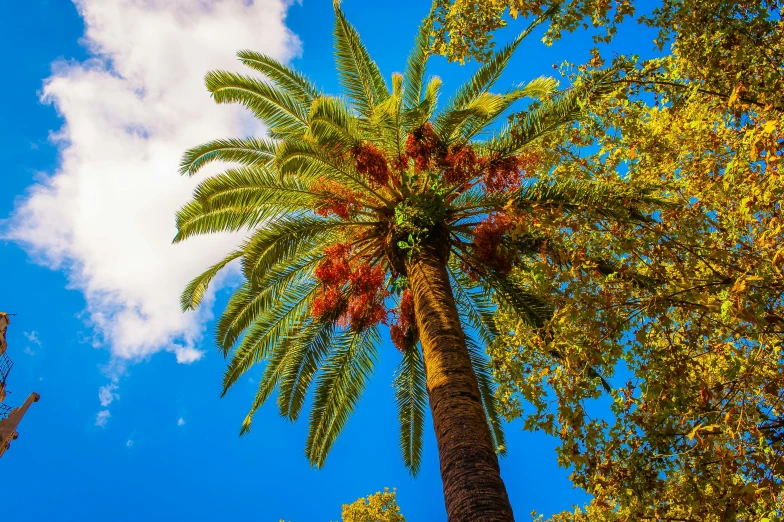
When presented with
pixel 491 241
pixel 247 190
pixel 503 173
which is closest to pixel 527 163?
pixel 503 173

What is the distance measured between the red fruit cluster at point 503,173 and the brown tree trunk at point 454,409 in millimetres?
1676

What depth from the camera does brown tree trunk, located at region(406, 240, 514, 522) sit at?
4691 mm

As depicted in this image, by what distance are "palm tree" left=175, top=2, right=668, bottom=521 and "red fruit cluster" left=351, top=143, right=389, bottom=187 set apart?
0.07 ft

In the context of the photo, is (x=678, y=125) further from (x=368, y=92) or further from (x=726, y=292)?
(x=368, y=92)

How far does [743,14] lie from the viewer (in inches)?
212

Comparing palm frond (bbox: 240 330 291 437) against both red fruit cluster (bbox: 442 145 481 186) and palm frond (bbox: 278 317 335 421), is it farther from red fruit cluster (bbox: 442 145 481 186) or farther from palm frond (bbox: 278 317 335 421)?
red fruit cluster (bbox: 442 145 481 186)

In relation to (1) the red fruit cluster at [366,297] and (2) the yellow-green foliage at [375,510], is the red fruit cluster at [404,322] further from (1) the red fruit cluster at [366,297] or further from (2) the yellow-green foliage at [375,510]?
(2) the yellow-green foliage at [375,510]

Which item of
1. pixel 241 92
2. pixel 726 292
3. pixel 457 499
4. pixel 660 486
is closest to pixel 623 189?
pixel 726 292

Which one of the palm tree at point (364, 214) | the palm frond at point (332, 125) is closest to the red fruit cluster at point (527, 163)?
the palm tree at point (364, 214)

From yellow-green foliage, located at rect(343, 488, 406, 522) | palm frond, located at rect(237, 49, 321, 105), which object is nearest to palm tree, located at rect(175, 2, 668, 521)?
palm frond, located at rect(237, 49, 321, 105)

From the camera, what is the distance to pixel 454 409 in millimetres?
5605

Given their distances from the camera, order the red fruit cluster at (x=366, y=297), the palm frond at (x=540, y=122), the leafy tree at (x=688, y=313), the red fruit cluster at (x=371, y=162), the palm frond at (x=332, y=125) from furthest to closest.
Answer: the red fruit cluster at (x=366, y=297)
the red fruit cluster at (x=371, y=162)
the palm frond at (x=540, y=122)
the palm frond at (x=332, y=125)
the leafy tree at (x=688, y=313)

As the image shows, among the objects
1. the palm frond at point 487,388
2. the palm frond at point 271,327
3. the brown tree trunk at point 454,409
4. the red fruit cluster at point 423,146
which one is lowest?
the brown tree trunk at point 454,409

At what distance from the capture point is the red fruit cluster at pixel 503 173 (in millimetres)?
8406
